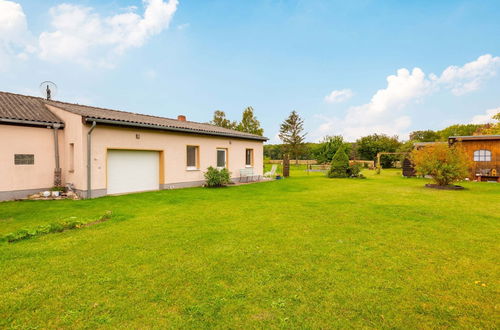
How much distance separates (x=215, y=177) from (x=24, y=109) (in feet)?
27.4

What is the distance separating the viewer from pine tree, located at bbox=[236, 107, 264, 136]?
101 ft

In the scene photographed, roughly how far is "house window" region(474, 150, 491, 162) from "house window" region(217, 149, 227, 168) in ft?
57.5

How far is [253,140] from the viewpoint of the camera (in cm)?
1670

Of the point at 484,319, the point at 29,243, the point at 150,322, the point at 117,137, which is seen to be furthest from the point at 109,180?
the point at 484,319

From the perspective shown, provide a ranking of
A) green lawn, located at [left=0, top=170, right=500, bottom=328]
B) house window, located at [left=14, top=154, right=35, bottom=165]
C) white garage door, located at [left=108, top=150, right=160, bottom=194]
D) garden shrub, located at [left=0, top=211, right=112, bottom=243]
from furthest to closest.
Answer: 1. white garage door, located at [left=108, top=150, right=160, bottom=194]
2. house window, located at [left=14, top=154, right=35, bottom=165]
3. garden shrub, located at [left=0, top=211, right=112, bottom=243]
4. green lawn, located at [left=0, top=170, right=500, bottom=328]

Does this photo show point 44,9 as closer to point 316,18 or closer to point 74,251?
point 74,251

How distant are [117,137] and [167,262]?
8.12 metres

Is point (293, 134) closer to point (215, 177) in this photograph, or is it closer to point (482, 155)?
point (482, 155)

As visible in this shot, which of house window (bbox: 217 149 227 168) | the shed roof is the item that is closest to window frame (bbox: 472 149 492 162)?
the shed roof

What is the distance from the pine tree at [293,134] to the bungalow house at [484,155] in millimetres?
26926

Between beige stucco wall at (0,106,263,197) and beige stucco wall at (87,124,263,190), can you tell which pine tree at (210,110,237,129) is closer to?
beige stucco wall at (87,124,263,190)

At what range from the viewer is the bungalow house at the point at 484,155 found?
54.0ft

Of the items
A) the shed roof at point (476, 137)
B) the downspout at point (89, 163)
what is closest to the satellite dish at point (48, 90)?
the downspout at point (89, 163)

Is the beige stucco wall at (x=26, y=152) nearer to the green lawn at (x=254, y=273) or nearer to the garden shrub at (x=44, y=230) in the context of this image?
the green lawn at (x=254, y=273)
